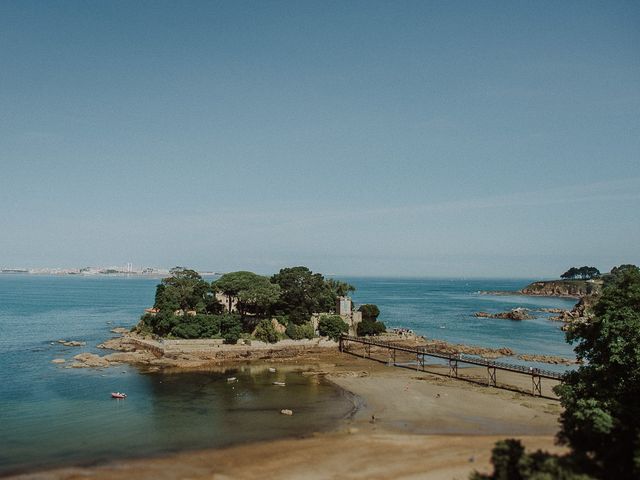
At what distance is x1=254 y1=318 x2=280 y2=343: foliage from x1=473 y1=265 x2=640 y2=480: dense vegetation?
151 ft

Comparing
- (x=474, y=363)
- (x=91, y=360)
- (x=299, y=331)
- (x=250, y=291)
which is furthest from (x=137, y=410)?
(x=474, y=363)

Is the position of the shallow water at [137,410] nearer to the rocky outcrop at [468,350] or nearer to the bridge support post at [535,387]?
the bridge support post at [535,387]

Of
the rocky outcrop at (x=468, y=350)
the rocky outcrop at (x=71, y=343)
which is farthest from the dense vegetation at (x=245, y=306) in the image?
the rocky outcrop at (x=468, y=350)

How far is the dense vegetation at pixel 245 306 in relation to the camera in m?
76.6

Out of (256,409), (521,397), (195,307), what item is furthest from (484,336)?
(256,409)

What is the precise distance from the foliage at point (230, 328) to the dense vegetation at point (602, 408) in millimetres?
48842

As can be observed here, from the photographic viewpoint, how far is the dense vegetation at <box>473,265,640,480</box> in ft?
70.5

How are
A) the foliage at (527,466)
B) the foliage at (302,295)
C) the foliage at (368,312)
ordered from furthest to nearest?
the foliage at (368,312), the foliage at (302,295), the foliage at (527,466)

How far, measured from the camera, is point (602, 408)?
1227 inches

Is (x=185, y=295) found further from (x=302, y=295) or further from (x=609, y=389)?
(x=609, y=389)

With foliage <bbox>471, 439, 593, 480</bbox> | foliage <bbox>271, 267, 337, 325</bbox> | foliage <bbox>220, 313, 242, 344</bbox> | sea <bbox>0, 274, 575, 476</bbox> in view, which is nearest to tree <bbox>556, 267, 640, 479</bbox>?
foliage <bbox>471, 439, 593, 480</bbox>

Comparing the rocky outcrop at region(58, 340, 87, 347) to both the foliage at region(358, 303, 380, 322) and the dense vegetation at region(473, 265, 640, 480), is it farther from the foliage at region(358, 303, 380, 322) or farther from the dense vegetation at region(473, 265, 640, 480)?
the dense vegetation at region(473, 265, 640, 480)

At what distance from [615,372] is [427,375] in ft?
104

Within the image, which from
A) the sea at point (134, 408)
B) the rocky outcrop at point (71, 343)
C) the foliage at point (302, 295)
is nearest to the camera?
the sea at point (134, 408)
